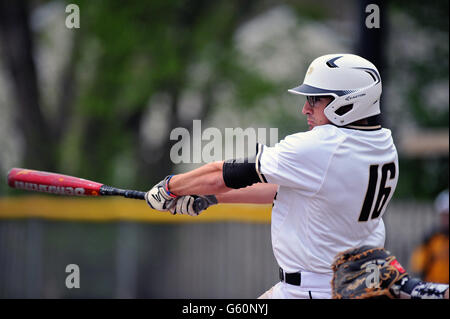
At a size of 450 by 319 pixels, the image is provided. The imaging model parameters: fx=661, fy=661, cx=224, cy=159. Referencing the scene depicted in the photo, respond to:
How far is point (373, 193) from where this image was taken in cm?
388

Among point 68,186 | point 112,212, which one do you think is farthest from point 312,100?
point 112,212

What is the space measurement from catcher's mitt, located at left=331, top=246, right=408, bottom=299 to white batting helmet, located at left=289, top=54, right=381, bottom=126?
2.64ft

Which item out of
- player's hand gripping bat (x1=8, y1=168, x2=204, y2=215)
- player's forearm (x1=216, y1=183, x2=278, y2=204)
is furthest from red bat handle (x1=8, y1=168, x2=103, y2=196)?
player's forearm (x1=216, y1=183, x2=278, y2=204)

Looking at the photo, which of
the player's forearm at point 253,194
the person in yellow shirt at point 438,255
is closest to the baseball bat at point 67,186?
the player's forearm at point 253,194

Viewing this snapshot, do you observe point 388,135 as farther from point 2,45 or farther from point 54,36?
point 54,36

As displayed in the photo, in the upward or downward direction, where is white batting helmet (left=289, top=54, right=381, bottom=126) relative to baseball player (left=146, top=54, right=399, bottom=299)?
upward

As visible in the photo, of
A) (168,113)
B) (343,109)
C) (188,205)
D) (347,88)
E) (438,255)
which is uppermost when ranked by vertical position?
(168,113)

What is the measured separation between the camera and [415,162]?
16859 millimetres

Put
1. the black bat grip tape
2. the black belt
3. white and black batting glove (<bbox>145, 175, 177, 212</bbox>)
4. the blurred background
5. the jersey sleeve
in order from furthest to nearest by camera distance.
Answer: the blurred background → the black bat grip tape → white and black batting glove (<bbox>145, 175, 177, 212</bbox>) → the black belt → the jersey sleeve

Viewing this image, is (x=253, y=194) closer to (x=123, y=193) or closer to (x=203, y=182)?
(x=203, y=182)

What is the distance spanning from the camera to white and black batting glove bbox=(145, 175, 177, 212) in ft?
14.4

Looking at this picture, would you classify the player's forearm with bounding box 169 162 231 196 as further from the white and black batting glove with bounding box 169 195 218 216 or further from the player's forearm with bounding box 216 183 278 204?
the player's forearm with bounding box 216 183 278 204

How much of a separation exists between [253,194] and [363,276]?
1.03m
